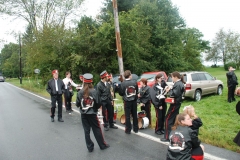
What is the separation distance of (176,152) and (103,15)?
23.2 m

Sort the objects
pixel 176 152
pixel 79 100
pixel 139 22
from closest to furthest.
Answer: pixel 176 152
pixel 79 100
pixel 139 22

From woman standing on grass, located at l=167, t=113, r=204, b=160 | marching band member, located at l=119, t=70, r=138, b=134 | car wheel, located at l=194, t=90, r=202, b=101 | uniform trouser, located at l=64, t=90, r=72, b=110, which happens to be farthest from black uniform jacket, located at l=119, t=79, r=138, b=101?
car wheel, located at l=194, t=90, r=202, b=101

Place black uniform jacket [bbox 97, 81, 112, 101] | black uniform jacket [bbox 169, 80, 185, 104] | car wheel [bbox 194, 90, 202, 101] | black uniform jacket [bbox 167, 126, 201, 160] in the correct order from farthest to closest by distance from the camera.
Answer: car wheel [bbox 194, 90, 202, 101] < black uniform jacket [bbox 97, 81, 112, 101] < black uniform jacket [bbox 169, 80, 185, 104] < black uniform jacket [bbox 167, 126, 201, 160]

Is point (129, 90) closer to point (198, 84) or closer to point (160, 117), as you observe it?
point (160, 117)

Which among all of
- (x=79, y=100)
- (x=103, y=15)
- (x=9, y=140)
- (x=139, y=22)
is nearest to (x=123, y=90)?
(x=79, y=100)

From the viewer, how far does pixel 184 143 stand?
3.32m

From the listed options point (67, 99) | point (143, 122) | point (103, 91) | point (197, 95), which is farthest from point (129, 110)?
point (197, 95)

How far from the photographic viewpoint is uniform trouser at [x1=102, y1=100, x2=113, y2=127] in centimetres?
689

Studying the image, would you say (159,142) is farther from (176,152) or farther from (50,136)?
(50,136)

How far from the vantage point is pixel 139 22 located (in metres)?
20.5

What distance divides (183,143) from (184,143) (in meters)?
0.02

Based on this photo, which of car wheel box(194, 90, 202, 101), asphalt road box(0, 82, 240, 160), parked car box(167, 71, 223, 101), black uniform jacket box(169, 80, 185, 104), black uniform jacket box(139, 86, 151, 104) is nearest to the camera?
asphalt road box(0, 82, 240, 160)

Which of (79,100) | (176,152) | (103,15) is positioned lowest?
(176,152)

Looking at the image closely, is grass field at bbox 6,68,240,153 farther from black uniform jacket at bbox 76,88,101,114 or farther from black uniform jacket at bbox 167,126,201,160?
black uniform jacket at bbox 76,88,101,114
